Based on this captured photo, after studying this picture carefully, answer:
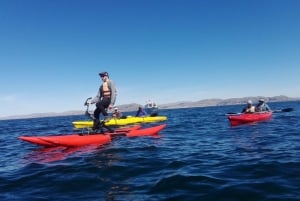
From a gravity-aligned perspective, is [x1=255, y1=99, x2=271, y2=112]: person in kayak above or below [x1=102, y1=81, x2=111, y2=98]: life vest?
below

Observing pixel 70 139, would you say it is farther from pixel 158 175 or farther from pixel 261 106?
pixel 261 106

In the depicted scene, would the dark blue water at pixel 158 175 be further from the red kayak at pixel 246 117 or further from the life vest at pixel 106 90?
the red kayak at pixel 246 117

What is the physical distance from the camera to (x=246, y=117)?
23.1 metres

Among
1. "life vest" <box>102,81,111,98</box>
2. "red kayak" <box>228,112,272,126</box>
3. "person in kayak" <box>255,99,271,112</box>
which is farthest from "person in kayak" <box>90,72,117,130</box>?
"person in kayak" <box>255,99,271,112</box>

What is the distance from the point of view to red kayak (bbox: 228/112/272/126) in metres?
22.4

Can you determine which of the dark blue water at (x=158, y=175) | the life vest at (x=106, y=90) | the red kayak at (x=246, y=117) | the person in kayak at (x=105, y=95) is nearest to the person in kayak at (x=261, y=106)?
the red kayak at (x=246, y=117)

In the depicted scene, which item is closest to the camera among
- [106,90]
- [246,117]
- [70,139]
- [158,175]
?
[158,175]

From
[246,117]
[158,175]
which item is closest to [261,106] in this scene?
[246,117]

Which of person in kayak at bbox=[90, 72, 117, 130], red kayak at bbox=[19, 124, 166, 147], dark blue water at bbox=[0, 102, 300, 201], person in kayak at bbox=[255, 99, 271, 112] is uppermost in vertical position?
person in kayak at bbox=[90, 72, 117, 130]

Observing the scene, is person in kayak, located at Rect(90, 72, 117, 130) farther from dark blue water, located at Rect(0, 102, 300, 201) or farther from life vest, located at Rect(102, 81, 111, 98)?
dark blue water, located at Rect(0, 102, 300, 201)

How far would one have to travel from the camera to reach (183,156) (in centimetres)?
995

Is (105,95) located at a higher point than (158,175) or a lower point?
higher

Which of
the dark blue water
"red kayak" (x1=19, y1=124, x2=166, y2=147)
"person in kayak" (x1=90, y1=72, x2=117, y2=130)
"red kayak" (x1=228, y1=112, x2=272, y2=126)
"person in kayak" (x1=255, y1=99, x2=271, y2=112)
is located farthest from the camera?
"person in kayak" (x1=255, y1=99, x2=271, y2=112)

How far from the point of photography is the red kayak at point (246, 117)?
2238cm
